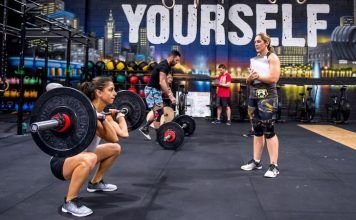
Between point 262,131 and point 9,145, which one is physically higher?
point 262,131

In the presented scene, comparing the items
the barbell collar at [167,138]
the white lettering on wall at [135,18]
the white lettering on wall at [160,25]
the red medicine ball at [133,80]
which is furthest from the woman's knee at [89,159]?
the white lettering on wall at [135,18]

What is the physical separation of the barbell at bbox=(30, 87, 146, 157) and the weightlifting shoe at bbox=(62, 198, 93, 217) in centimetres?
38

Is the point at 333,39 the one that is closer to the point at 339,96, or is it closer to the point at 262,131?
the point at 262,131

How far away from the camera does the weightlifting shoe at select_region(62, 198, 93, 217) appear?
→ 6.70 feet

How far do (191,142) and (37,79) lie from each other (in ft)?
15.1

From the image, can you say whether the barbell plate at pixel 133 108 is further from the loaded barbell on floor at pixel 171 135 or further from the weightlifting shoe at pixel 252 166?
the loaded barbell on floor at pixel 171 135

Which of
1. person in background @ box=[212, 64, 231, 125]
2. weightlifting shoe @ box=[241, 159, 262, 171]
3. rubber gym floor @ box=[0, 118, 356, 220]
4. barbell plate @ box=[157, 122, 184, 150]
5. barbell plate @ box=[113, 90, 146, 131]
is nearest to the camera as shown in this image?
rubber gym floor @ box=[0, 118, 356, 220]

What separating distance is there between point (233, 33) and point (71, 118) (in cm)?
762

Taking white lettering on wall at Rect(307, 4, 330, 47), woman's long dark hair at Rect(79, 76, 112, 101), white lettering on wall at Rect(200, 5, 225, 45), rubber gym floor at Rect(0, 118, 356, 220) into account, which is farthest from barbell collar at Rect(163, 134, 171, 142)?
white lettering on wall at Rect(307, 4, 330, 47)

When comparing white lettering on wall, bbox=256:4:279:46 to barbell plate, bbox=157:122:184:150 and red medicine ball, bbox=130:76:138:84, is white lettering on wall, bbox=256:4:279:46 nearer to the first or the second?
red medicine ball, bbox=130:76:138:84

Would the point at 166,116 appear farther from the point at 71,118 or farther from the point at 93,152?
the point at 71,118

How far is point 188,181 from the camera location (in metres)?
2.89

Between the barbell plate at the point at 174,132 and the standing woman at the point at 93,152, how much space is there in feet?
5.82

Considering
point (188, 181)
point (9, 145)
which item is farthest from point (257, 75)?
point (9, 145)
